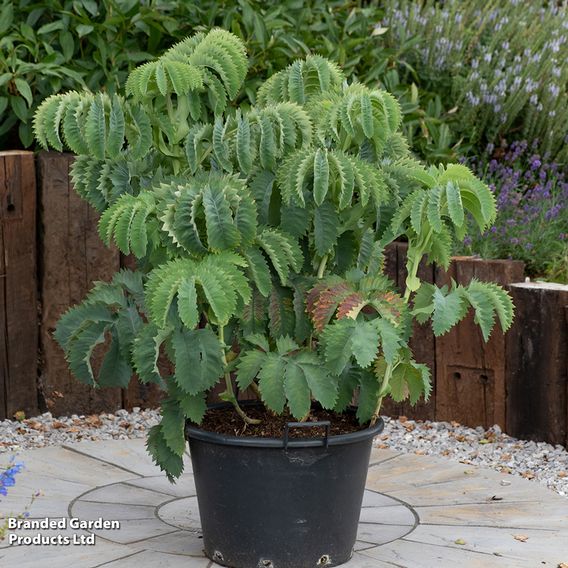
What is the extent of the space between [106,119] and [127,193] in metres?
0.24

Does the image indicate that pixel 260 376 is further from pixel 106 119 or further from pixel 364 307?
pixel 106 119

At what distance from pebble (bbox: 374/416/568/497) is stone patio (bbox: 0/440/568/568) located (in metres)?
0.23

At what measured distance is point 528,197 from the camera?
20.9 ft

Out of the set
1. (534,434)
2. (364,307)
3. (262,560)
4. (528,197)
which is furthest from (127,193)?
(528,197)

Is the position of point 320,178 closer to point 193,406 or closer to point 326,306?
point 326,306

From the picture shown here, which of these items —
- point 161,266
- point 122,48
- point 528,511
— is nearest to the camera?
Answer: point 161,266

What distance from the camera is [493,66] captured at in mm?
7035

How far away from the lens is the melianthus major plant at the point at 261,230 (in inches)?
126

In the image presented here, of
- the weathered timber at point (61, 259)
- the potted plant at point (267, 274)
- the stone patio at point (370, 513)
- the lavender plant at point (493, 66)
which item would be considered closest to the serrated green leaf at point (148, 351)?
the potted plant at point (267, 274)

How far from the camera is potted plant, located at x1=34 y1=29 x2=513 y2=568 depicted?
126 inches

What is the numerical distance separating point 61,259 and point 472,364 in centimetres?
205

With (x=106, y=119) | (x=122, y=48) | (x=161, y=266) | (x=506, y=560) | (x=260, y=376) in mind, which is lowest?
(x=506, y=560)

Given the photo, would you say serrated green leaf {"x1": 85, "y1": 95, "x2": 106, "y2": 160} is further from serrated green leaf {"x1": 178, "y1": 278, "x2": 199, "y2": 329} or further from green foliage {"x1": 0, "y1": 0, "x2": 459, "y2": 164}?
green foliage {"x1": 0, "y1": 0, "x2": 459, "y2": 164}

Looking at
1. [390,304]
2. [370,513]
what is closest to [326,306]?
[390,304]
